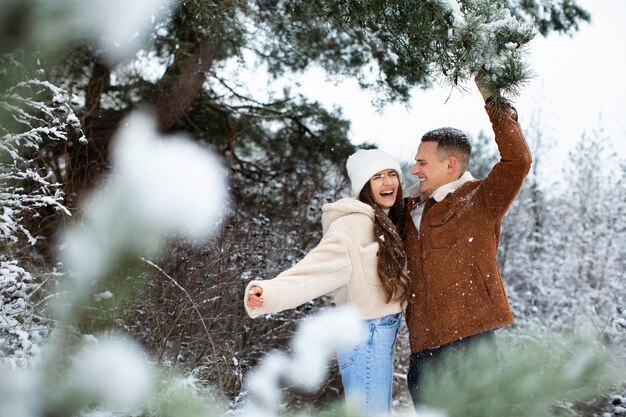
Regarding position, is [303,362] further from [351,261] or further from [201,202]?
[351,261]

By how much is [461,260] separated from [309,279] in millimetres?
680

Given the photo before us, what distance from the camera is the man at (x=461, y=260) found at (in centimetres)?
253

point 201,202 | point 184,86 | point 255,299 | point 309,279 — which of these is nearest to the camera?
point 255,299

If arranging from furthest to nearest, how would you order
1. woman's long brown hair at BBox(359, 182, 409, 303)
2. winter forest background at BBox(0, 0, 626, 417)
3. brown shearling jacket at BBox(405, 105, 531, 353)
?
1. woman's long brown hair at BBox(359, 182, 409, 303)
2. brown shearling jacket at BBox(405, 105, 531, 353)
3. winter forest background at BBox(0, 0, 626, 417)

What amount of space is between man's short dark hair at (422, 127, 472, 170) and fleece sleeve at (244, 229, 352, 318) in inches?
27.4

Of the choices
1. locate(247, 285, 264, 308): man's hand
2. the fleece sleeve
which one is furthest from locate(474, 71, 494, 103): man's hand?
locate(247, 285, 264, 308): man's hand

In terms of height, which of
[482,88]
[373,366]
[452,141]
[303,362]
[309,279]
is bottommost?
[373,366]

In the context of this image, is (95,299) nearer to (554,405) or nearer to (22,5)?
(22,5)

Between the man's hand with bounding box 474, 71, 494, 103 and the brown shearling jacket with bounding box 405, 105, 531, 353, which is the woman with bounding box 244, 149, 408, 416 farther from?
the man's hand with bounding box 474, 71, 494, 103

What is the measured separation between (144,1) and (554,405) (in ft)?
2.63

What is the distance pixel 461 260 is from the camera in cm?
263

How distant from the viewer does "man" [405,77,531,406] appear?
2.53m

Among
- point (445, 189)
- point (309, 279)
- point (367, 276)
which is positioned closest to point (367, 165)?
point (445, 189)

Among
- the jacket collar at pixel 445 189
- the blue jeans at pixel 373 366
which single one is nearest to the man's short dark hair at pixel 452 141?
the jacket collar at pixel 445 189
